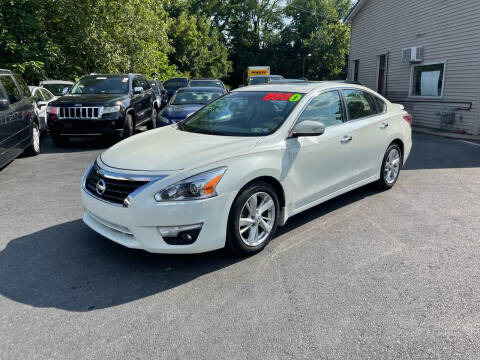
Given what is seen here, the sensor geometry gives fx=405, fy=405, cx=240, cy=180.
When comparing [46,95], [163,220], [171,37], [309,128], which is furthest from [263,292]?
[171,37]

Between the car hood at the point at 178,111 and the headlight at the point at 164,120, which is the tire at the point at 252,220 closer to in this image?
the car hood at the point at 178,111

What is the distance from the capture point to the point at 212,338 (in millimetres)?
2666

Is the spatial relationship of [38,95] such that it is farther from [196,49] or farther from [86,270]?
[196,49]

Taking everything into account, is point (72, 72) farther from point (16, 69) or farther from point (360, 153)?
point (360, 153)

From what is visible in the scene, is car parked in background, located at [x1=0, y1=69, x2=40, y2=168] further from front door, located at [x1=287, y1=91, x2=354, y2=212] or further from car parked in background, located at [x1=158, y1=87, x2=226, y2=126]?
front door, located at [x1=287, y1=91, x2=354, y2=212]

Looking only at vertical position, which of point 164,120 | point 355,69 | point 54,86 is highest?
point 355,69

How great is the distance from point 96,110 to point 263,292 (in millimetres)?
7260

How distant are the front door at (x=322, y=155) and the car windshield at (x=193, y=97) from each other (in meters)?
6.27

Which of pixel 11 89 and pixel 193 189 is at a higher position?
pixel 11 89

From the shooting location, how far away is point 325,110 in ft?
15.4

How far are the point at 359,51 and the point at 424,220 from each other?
55.6ft

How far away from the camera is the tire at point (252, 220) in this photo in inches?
141

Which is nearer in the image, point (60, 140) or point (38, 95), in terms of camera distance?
point (60, 140)

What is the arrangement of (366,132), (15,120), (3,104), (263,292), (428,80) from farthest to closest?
1. (428,80)
2. (15,120)
3. (3,104)
4. (366,132)
5. (263,292)
